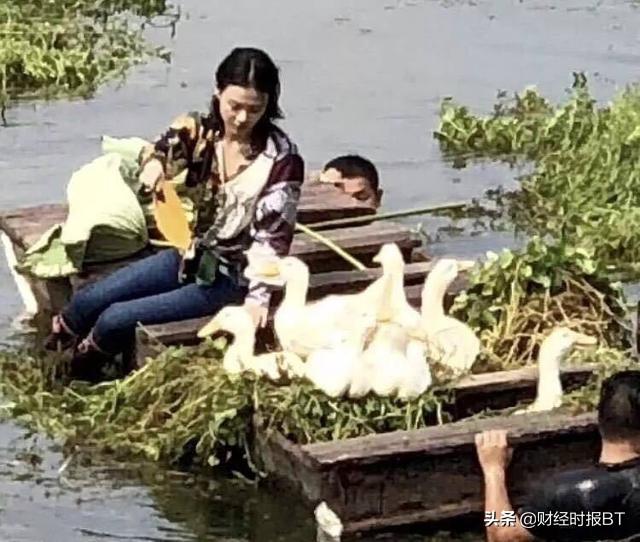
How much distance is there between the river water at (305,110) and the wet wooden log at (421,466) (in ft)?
0.47

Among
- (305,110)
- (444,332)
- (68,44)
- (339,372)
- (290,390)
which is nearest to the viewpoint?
(339,372)

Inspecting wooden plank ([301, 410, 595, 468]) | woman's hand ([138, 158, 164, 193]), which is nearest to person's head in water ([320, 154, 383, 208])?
woman's hand ([138, 158, 164, 193])

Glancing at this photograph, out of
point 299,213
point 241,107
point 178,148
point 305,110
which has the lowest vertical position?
point 305,110

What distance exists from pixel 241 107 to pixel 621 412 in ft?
7.69

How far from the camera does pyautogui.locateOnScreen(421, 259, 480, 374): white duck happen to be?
6.81 m

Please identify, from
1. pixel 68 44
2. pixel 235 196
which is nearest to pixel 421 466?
pixel 235 196

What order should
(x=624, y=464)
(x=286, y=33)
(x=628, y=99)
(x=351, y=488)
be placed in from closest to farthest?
(x=624, y=464), (x=351, y=488), (x=628, y=99), (x=286, y=33)

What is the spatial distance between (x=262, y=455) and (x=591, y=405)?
114cm

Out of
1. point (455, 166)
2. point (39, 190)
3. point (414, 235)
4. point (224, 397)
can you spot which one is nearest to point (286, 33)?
point (455, 166)

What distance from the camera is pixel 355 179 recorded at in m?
9.20

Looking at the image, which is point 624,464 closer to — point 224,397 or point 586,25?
point 224,397

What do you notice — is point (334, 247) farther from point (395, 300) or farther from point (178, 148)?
point (395, 300)

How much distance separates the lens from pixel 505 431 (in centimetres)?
626

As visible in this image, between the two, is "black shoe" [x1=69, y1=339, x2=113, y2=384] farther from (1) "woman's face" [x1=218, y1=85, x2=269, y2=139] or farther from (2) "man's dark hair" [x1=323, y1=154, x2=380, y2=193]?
(2) "man's dark hair" [x1=323, y1=154, x2=380, y2=193]
